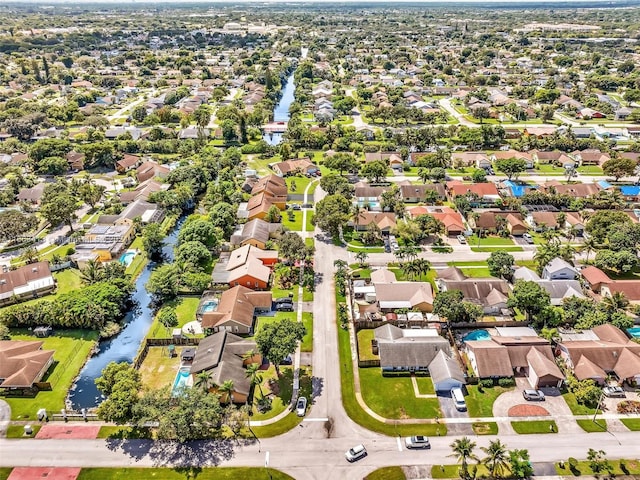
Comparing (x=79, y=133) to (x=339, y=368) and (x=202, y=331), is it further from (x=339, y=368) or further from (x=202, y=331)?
(x=339, y=368)

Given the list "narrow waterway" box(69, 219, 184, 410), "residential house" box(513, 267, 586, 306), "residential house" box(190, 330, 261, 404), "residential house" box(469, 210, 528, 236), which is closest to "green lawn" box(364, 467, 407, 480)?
"residential house" box(190, 330, 261, 404)

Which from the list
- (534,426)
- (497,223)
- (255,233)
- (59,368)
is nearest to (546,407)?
(534,426)

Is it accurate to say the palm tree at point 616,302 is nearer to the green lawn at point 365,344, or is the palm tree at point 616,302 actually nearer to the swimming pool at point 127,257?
the green lawn at point 365,344

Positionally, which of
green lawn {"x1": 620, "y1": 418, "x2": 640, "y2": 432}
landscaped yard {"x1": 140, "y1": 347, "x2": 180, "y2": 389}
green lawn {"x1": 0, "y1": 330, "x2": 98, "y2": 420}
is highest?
landscaped yard {"x1": 140, "y1": 347, "x2": 180, "y2": 389}

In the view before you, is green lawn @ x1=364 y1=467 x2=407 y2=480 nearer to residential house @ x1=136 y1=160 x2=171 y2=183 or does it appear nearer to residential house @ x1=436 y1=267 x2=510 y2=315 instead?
residential house @ x1=436 y1=267 x2=510 y2=315

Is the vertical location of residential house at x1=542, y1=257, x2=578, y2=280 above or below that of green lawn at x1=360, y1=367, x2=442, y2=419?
above

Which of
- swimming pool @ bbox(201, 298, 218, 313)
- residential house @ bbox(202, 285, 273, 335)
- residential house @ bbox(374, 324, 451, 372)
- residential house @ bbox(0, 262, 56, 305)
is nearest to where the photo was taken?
residential house @ bbox(374, 324, 451, 372)

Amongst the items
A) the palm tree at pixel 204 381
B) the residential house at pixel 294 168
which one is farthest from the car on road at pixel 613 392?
the residential house at pixel 294 168
